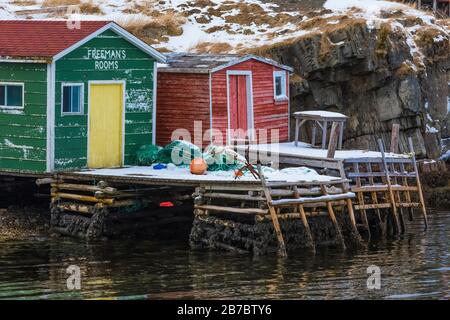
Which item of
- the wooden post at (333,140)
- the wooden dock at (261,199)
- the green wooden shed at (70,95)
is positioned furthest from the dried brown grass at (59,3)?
the wooden post at (333,140)

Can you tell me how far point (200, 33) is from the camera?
49.1 meters

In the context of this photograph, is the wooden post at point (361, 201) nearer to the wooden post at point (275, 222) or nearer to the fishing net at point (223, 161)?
the fishing net at point (223, 161)

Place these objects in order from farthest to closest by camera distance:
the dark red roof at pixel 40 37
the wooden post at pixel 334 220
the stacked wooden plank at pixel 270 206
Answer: the dark red roof at pixel 40 37 < the wooden post at pixel 334 220 < the stacked wooden plank at pixel 270 206

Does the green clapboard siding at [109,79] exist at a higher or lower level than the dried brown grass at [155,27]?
lower

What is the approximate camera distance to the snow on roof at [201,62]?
38.8 meters

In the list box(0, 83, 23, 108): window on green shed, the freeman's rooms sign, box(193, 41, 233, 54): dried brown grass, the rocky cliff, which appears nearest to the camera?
box(0, 83, 23, 108): window on green shed

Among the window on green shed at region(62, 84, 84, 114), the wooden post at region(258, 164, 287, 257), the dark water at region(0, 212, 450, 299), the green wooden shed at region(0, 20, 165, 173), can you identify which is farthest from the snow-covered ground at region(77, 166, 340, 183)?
the dark water at region(0, 212, 450, 299)

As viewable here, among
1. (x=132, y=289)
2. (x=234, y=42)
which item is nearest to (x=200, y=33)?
(x=234, y=42)

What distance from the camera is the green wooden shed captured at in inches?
1368

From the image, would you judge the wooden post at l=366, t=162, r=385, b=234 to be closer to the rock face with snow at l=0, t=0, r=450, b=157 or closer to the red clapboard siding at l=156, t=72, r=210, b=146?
the red clapboard siding at l=156, t=72, r=210, b=146

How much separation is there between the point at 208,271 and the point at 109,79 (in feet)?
26.2

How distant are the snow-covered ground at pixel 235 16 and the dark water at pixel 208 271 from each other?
45.5 ft

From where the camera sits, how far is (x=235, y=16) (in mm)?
50781

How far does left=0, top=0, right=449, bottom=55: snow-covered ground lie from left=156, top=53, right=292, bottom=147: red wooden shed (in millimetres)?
5817
